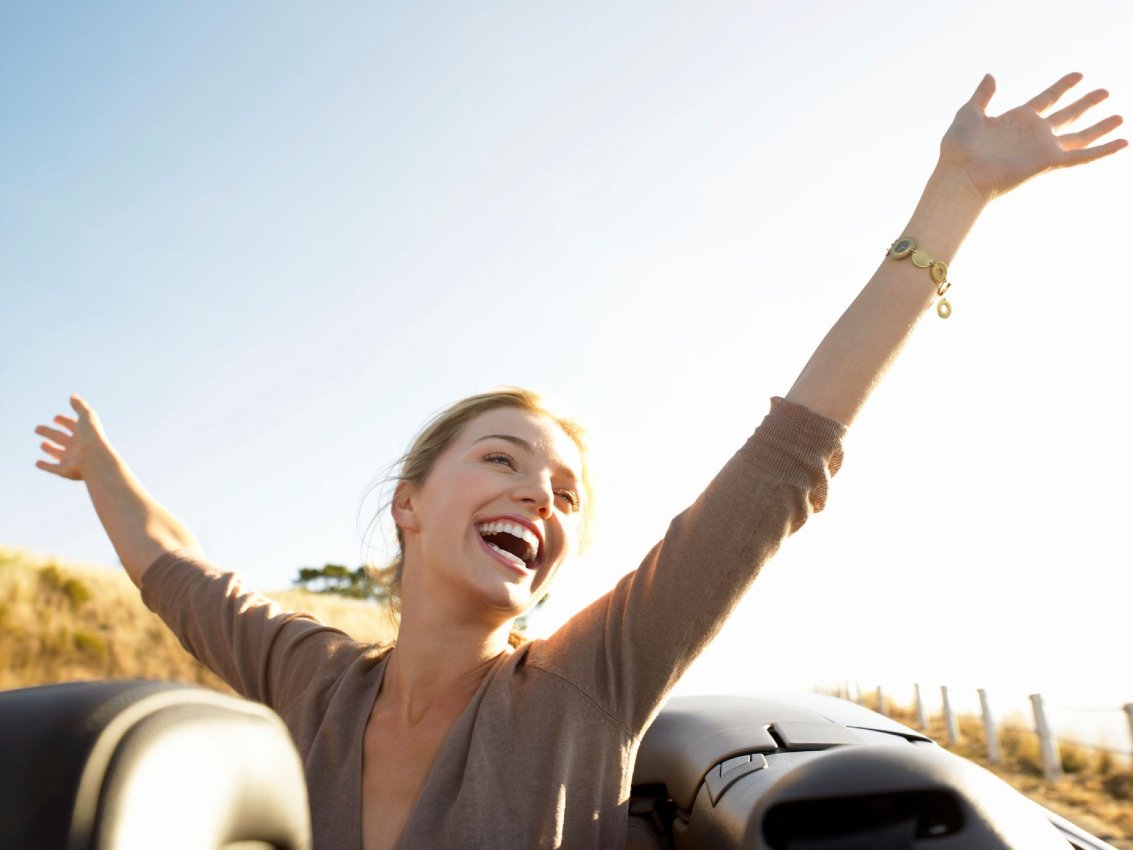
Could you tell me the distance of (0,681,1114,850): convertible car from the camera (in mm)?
560

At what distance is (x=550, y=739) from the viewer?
152 cm

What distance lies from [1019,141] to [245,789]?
4.87 ft

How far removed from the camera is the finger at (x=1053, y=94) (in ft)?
5.09

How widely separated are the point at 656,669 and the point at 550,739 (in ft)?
0.72

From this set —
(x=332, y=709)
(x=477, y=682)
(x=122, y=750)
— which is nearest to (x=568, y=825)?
(x=477, y=682)

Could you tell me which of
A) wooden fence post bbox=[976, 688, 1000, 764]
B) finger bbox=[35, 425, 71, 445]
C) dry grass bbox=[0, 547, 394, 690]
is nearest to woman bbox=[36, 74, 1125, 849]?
finger bbox=[35, 425, 71, 445]

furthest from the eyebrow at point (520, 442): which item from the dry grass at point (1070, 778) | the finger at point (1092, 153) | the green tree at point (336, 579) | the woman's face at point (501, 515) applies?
the green tree at point (336, 579)

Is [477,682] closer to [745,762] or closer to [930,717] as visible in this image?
[745,762]

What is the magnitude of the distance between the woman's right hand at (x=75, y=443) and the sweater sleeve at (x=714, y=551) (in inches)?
66.9

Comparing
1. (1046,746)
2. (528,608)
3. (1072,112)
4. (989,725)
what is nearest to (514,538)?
(528,608)

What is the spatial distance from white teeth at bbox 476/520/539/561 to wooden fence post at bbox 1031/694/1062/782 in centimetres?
687

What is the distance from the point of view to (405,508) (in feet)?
7.30

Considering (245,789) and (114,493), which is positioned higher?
(114,493)

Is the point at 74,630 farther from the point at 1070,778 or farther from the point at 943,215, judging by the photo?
the point at 943,215
